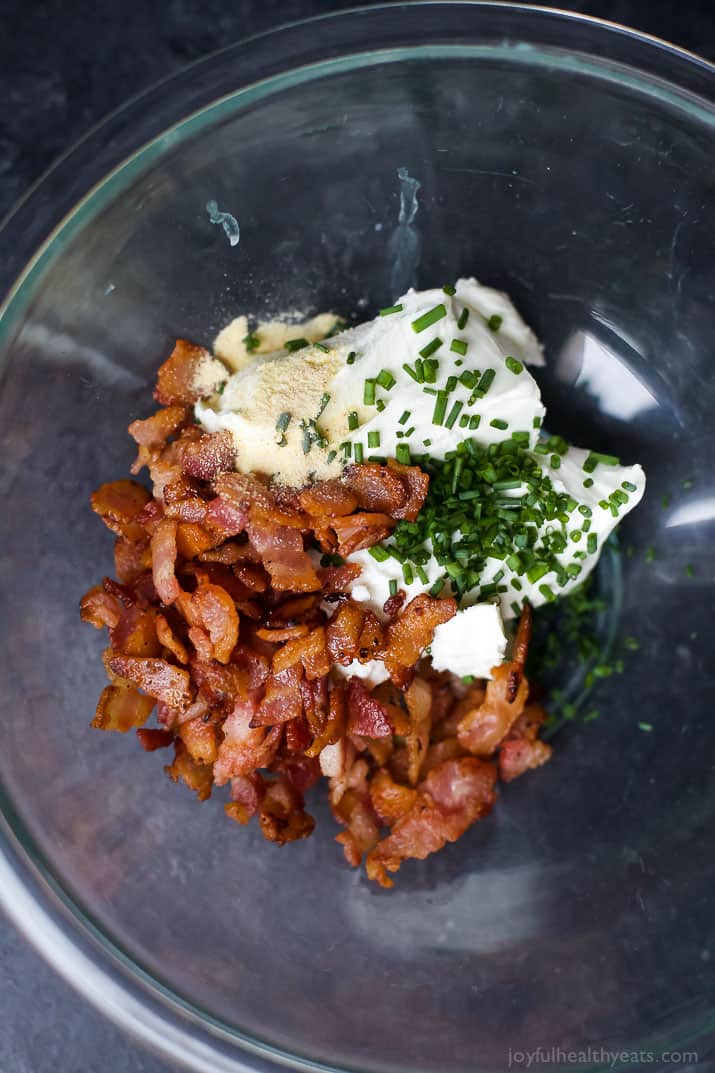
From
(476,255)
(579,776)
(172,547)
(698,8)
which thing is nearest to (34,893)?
(172,547)

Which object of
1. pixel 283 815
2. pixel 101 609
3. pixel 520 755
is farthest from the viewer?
pixel 520 755

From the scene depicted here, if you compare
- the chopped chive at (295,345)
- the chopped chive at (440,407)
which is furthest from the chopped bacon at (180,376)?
the chopped chive at (440,407)

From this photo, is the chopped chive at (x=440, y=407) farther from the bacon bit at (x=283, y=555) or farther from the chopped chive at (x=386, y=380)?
the bacon bit at (x=283, y=555)

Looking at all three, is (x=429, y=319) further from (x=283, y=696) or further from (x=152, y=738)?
(x=152, y=738)

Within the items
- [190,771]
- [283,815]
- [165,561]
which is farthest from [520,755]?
[165,561]

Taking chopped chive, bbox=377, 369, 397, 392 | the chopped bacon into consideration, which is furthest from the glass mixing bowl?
chopped chive, bbox=377, 369, 397, 392

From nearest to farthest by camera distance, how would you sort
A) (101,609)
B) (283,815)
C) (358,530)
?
(358,530), (101,609), (283,815)

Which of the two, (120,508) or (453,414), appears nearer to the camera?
(453,414)

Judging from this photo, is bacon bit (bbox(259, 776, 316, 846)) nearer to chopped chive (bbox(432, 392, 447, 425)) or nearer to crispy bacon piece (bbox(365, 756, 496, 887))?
crispy bacon piece (bbox(365, 756, 496, 887))
